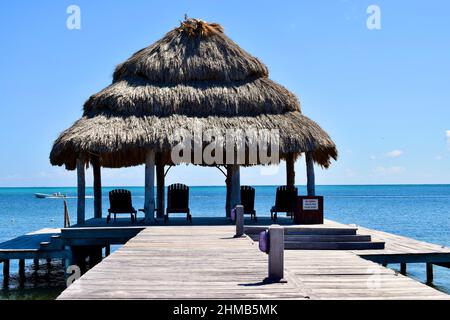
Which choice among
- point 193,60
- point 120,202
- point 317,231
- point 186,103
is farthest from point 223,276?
point 193,60

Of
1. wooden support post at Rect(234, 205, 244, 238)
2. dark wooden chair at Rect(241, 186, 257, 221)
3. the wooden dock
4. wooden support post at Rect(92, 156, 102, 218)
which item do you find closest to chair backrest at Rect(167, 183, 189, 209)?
dark wooden chair at Rect(241, 186, 257, 221)

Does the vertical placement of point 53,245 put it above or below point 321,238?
below

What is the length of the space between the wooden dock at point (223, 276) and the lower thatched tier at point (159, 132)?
3.55m

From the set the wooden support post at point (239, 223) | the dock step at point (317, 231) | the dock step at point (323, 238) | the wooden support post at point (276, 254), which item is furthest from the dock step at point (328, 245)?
the wooden support post at point (276, 254)

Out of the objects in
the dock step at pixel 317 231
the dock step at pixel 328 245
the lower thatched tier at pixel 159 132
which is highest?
the lower thatched tier at pixel 159 132

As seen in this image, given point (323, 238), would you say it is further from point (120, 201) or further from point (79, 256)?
point (79, 256)

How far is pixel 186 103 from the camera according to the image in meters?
15.1

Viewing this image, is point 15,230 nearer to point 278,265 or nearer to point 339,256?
point 339,256

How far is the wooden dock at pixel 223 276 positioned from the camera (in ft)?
21.2

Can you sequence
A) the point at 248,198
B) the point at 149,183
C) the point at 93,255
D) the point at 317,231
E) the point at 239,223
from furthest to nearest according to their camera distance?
the point at 93,255 → the point at 248,198 → the point at 149,183 → the point at 317,231 → the point at 239,223

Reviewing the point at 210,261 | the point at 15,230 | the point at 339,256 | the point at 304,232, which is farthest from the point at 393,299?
the point at 15,230

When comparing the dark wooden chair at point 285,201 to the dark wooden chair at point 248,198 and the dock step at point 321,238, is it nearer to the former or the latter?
the dark wooden chair at point 248,198

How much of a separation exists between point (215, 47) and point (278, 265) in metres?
9.87

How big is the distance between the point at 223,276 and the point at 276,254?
2.07 feet
